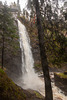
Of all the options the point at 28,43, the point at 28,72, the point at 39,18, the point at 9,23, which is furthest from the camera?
the point at 28,43

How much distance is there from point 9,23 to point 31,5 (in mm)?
7547

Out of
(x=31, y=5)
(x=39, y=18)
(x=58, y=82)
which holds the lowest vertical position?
(x=58, y=82)

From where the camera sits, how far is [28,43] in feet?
86.5

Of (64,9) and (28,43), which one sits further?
(28,43)

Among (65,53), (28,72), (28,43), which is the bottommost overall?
(28,72)

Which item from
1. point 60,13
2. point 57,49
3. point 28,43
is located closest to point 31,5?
point 60,13

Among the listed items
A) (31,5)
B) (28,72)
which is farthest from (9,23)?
(28,72)

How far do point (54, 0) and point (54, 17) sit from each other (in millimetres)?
1220

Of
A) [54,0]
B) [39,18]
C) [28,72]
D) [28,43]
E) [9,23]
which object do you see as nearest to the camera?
[39,18]

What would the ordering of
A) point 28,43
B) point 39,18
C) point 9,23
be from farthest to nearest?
point 28,43
point 9,23
point 39,18

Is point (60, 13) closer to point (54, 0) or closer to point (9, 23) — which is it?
point (54, 0)

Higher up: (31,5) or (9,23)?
(31,5)

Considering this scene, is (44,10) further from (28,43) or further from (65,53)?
(28,43)

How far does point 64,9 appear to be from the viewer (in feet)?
20.6
